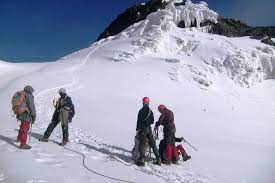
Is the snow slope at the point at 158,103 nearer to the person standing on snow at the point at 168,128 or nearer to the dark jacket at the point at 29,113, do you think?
the person standing on snow at the point at 168,128

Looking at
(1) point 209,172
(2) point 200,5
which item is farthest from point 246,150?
(2) point 200,5

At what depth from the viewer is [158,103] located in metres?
26.6

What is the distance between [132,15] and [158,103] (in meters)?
38.1

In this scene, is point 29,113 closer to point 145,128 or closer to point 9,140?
point 9,140

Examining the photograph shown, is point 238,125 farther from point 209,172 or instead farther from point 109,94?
point 209,172

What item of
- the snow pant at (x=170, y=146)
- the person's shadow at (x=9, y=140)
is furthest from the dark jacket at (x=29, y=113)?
the snow pant at (x=170, y=146)

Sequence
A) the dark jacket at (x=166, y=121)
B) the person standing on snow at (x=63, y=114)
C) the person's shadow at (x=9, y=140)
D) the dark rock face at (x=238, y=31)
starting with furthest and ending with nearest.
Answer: the dark rock face at (x=238, y=31) < the person standing on snow at (x=63, y=114) < the dark jacket at (x=166, y=121) < the person's shadow at (x=9, y=140)

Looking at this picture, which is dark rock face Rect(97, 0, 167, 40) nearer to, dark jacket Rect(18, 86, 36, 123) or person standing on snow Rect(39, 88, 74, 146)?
person standing on snow Rect(39, 88, 74, 146)

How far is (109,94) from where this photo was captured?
2705 centimetres

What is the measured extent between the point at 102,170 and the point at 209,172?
9.64ft

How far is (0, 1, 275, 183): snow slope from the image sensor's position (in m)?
9.47

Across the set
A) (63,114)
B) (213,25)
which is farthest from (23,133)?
(213,25)

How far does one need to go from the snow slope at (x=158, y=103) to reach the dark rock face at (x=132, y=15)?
28.9 ft

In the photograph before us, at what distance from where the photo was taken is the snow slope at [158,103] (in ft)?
31.1
